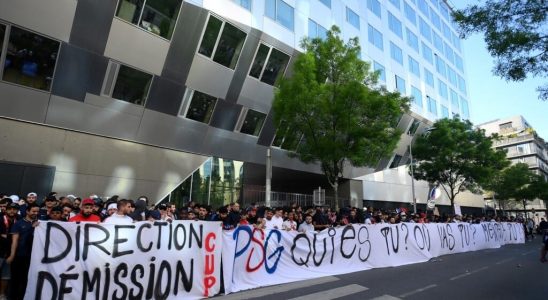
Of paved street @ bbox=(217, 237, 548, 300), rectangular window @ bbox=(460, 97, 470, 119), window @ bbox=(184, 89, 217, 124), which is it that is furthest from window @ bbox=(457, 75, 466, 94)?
paved street @ bbox=(217, 237, 548, 300)

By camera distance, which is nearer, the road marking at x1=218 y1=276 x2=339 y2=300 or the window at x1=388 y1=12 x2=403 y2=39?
the road marking at x1=218 y1=276 x2=339 y2=300

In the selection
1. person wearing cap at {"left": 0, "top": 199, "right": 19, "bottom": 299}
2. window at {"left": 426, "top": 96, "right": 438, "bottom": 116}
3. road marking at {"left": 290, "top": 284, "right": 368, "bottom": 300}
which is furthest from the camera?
window at {"left": 426, "top": 96, "right": 438, "bottom": 116}

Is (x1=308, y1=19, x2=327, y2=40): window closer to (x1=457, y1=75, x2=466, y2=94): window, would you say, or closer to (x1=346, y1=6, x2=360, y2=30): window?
(x1=346, y1=6, x2=360, y2=30): window

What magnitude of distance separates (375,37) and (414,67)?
8.01m

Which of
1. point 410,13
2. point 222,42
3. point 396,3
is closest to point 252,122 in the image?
point 222,42

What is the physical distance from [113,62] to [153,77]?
Answer: 70.9 inches

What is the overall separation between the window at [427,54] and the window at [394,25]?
221 inches

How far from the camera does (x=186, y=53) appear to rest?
54.2ft

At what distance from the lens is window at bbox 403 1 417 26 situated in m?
36.4

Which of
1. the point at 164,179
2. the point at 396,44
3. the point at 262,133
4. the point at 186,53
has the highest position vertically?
the point at 396,44

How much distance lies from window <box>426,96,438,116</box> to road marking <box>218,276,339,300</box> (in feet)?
106

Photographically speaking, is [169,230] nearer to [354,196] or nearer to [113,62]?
[113,62]

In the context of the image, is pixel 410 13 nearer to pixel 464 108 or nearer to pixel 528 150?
pixel 464 108

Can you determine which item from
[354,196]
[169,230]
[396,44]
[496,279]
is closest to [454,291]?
[496,279]
